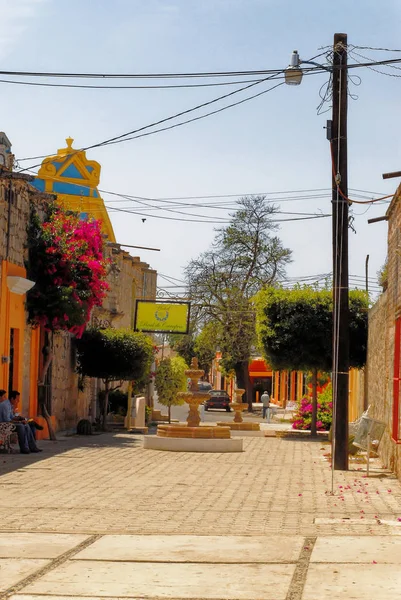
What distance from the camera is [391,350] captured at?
58.2 feet

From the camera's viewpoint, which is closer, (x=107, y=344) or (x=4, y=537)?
(x=4, y=537)

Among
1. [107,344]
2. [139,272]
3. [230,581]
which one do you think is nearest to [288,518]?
[230,581]

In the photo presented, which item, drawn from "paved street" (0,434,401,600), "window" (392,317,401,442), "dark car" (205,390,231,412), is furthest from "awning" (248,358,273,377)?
"window" (392,317,401,442)

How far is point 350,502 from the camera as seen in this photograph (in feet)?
42.1

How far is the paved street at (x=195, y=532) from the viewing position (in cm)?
718

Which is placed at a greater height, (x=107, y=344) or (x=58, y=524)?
(x=107, y=344)

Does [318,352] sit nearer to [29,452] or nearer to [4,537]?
[29,452]

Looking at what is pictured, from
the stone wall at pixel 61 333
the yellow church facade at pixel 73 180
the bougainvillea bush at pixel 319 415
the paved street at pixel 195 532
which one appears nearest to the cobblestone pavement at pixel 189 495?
the paved street at pixel 195 532

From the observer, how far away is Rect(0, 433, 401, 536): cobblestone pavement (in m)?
10.4

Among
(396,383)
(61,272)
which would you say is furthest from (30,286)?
(396,383)

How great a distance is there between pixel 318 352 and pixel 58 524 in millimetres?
21237

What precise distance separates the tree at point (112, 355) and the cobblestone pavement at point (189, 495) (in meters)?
8.83

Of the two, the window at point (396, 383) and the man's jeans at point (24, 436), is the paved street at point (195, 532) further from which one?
the man's jeans at point (24, 436)

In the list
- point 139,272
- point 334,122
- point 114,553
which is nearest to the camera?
point 114,553
